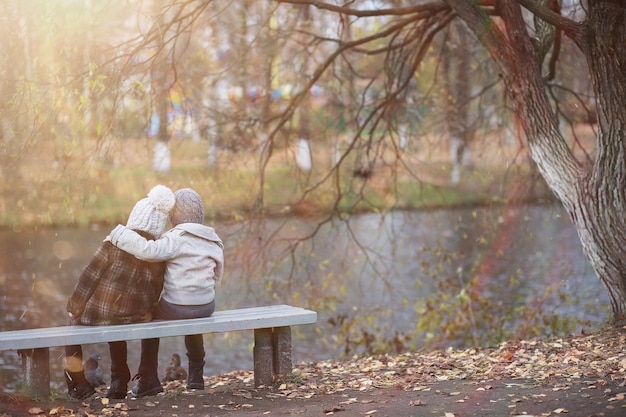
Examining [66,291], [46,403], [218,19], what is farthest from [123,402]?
[66,291]

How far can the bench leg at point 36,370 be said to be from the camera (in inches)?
196

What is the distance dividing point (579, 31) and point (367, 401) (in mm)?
3583

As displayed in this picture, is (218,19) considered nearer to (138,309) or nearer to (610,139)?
(610,139)

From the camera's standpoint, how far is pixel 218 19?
10.5m

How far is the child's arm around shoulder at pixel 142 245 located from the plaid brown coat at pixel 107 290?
94mm

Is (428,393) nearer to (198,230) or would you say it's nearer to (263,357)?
(263,357)

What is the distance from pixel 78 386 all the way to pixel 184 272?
0.93 m

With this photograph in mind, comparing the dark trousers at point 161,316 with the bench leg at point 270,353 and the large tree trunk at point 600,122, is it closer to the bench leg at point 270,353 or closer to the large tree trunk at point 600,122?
the bench leg at point 270,353

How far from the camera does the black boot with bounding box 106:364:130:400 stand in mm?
5285

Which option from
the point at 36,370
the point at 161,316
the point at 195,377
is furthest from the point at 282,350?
the point at 36,370

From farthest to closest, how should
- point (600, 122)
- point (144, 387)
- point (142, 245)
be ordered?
point (600, 122), point (144, 387), point (142, 245)

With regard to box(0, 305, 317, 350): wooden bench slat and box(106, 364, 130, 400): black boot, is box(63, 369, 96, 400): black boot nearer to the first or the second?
box(106, 364, 130, 400): black boot

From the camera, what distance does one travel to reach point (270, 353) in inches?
221

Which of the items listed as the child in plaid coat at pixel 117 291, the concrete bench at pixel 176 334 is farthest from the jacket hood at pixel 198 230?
the concrete bench at pixel 176 334
